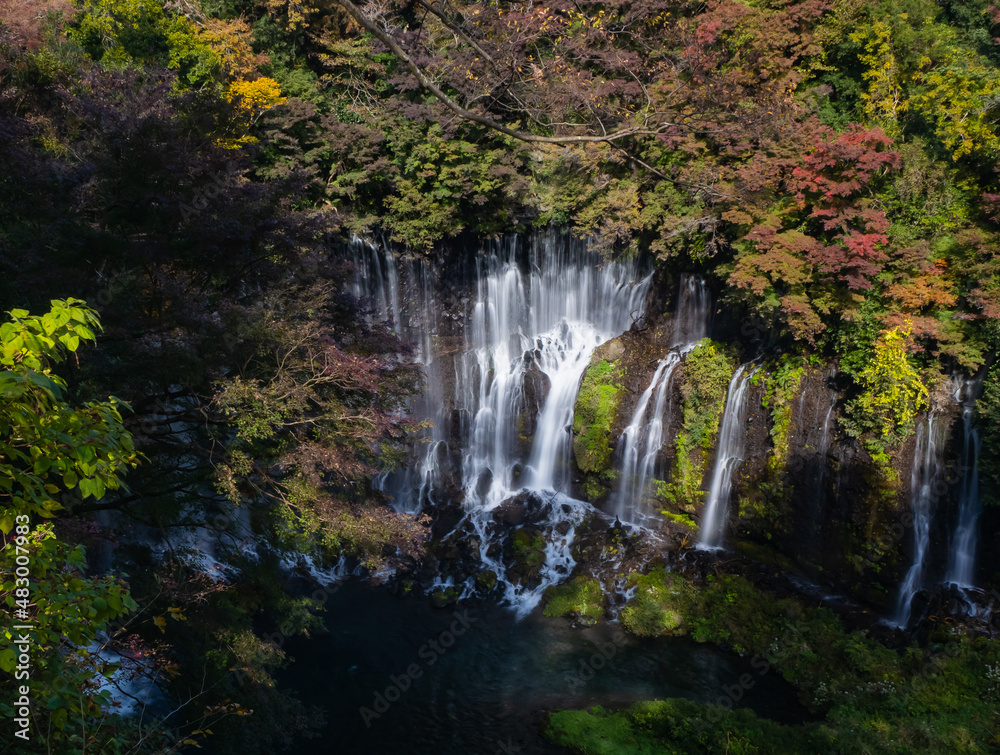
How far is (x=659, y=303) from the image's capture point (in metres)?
15.8

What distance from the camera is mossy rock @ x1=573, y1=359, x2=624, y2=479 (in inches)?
601

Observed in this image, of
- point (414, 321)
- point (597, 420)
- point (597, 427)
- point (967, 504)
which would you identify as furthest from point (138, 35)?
point (967, 504)

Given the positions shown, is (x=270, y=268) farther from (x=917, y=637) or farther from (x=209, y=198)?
(x=917, y=637)

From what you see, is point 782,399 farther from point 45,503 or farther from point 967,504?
point 45,503

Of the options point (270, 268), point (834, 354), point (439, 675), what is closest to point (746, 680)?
point (439, 675)

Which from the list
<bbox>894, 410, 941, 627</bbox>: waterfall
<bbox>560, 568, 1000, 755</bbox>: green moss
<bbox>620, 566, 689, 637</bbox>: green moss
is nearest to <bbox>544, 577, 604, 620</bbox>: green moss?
<bbox>620, 566, 689, 637</bbox>: green moss

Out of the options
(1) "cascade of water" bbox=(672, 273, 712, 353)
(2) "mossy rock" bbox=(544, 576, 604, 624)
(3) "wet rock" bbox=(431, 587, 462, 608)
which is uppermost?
(1) "cascade of water" bbox=(672, 273, 712, 353)

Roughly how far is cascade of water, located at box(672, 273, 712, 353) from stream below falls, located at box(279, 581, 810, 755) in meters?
6.94

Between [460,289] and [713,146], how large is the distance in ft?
25.2

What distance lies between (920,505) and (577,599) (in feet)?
21.8

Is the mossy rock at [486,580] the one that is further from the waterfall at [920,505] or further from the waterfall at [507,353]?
the waterfall at [920,505]

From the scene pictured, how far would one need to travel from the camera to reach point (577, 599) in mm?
12789

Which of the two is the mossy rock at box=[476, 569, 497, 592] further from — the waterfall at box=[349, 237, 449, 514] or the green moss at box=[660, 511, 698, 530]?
the green moss at box=[660, 511, 698, 530]

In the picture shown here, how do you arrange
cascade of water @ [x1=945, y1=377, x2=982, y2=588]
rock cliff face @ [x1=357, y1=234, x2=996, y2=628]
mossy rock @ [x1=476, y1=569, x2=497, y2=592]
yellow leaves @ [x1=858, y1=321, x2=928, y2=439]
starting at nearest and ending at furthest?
cascade of water @ [x1=945, y1=377, x2=982, y2=588] < yellow leaves @ [x1=858, y1=321, x2=928, y2=439] < rock cliff face @ [x1=357, y1=234, x2=996, y2=628] < mossy rock @ [x1=476, y1=569, x2=497, y2=592]
